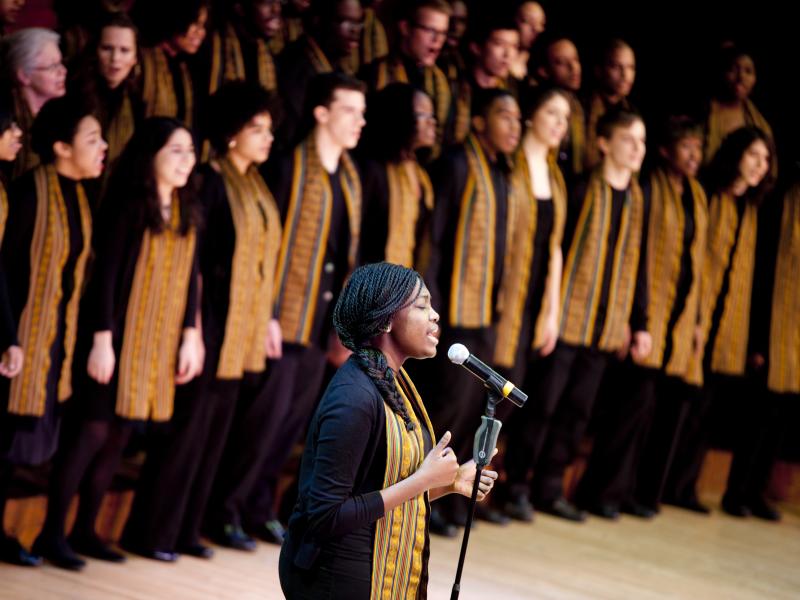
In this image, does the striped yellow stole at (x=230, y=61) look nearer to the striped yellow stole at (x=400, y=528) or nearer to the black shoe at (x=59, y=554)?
the black shoe at (x=59, y=554)

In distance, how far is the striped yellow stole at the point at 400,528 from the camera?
7.49 ft

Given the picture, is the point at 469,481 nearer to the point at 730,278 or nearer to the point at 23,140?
the point at 23,140

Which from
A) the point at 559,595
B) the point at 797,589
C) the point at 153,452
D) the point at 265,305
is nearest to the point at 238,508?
the point at 153,452

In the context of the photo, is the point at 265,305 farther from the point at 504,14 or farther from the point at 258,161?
the point at 504,14

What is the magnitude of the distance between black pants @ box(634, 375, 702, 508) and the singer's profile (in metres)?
3.44

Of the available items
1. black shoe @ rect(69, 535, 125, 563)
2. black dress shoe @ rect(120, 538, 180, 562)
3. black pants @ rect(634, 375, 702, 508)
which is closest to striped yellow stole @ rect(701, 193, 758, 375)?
black pants @ rect(634, 375, 702, 508)

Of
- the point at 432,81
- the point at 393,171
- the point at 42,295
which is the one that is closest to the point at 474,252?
the point at 393,171

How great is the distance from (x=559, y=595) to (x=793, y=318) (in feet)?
7.20

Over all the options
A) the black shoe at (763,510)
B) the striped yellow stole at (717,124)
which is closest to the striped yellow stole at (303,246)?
the striped yellow stole at (717,124)

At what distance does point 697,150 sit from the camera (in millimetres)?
5500

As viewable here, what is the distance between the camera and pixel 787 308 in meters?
5.81

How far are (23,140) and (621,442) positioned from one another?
9.28 feet

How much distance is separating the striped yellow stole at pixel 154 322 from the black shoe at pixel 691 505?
2.79 metres

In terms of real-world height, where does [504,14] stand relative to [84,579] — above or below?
above
